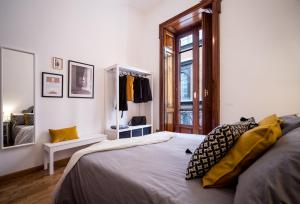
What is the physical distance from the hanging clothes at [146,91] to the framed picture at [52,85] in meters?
1.51

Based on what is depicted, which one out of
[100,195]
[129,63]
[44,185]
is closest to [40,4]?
[129,63]

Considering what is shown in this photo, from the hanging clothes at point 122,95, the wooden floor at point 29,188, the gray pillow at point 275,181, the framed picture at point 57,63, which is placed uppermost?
the framed picture at point 57,63

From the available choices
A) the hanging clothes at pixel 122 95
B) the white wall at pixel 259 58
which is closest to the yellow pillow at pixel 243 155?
the white wall at pixel 259 58

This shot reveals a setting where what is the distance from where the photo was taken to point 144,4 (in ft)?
11.6

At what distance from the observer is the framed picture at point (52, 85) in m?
2.36

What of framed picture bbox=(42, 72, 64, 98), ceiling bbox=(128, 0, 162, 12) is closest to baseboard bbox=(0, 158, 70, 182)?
framed picture bbox=(42, 72, 64, 98)

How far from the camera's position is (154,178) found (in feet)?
2.71

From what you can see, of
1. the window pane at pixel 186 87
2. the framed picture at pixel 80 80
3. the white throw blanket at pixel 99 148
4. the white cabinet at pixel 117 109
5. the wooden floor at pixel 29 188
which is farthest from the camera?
the window pane at pixel 186 87

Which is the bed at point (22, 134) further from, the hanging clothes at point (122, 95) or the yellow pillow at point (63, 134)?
the hanging clothes at point (122, 95)

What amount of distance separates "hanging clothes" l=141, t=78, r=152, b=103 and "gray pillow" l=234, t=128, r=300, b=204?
9.28ft

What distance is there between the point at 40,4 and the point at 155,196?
299cm

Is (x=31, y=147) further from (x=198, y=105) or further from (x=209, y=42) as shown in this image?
(x=209, y=42)

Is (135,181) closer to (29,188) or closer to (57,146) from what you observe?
(29,188)

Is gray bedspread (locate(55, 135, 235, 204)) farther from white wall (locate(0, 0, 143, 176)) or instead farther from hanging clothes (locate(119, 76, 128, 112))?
hanging clothes (locate(119, 76, 128, 112))
